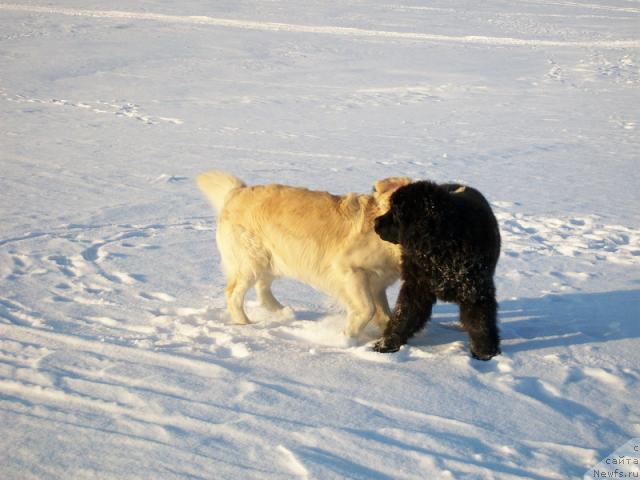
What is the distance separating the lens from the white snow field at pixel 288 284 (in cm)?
349

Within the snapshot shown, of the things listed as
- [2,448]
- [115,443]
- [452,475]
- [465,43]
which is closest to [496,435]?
[452,475]

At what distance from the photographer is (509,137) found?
1283 centimetres

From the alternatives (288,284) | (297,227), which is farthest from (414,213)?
(288,284)

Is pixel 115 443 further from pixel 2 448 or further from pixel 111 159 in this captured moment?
pixel 111 159

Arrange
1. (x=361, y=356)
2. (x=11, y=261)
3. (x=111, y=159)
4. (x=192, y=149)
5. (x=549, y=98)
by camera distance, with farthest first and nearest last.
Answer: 1. (x=549, y=98)
2. (x=192, y=149)
3. (x=111, y=159)
4. (x=11, y=261)
5. (x=361, y=356)

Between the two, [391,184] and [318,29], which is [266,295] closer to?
[391,184]

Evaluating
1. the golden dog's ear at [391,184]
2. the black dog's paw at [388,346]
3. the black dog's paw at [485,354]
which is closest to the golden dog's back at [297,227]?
the golden dog's ear at [391,184]

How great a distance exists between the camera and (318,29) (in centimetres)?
2716

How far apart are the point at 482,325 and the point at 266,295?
Answer: 75.7 inches

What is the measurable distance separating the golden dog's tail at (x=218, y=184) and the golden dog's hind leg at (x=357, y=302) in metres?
1.37

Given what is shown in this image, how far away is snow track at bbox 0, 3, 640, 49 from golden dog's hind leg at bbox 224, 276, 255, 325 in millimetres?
21933

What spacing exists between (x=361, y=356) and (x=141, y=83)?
13906 mm

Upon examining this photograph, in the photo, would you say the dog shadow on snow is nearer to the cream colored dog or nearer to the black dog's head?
the cream colored dog

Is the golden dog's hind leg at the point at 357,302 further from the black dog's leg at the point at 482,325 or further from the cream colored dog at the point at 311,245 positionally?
the black dog's leg at the point at 482,325
